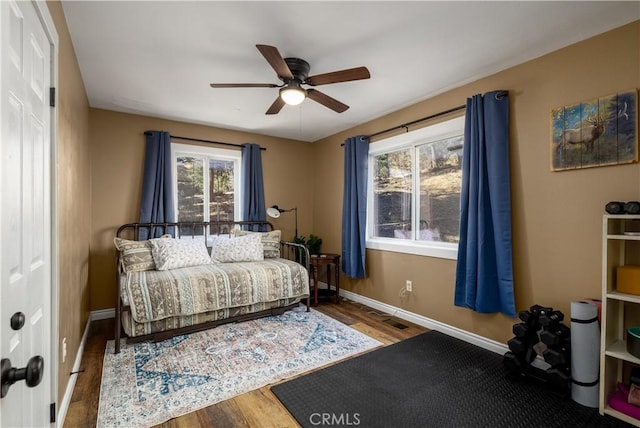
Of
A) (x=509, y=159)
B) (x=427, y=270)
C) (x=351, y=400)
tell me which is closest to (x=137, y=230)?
(x=351, y=400)

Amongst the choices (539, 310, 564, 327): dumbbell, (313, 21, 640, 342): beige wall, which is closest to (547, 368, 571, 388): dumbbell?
(539, 310, 564, 327): dumbbell

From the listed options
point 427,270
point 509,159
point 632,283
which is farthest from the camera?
point 427,270

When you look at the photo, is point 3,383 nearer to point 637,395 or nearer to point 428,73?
point 637,395

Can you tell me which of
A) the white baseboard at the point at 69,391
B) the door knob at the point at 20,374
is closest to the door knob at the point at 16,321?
the door knob at the point at 20,374

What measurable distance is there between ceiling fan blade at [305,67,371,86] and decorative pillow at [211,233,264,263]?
91.0 inches

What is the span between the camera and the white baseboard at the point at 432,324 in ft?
8.93

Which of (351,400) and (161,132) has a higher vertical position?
(161,132)

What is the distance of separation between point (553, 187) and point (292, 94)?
2.14m

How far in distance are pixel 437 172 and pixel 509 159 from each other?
2.61ft

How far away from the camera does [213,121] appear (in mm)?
4105

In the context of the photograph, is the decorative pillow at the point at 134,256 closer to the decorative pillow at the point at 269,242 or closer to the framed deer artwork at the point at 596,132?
the decorative pillow at the point at 269,242

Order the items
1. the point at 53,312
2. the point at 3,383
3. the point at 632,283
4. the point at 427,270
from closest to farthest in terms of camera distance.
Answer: the point at 3,383 → the point at 53,312 → the point at 632,283 → the point at 427,270

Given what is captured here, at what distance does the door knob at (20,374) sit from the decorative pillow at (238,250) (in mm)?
3066

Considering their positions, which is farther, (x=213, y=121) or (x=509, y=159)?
(x=213, y=121)
